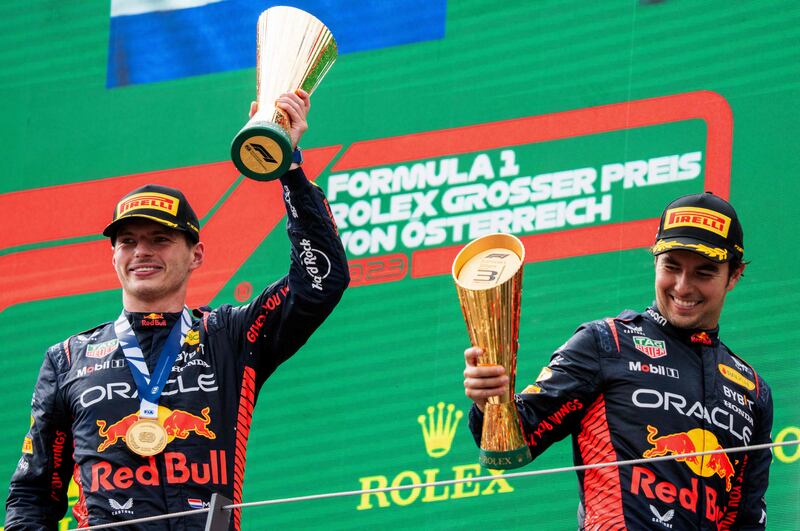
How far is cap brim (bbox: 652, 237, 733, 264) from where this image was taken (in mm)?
2805

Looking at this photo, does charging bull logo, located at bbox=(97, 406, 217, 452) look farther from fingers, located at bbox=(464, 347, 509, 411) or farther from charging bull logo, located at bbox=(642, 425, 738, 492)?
charging bull logo, located at bbox=(642, 425, 738, 492)

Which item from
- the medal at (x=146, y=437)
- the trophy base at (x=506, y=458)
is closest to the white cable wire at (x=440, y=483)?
the trophy base at (x=506, y=458)

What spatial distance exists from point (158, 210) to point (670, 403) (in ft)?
3.62

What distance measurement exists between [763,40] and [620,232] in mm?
649

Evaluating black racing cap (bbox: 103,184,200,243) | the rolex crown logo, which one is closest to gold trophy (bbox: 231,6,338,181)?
black racing cap (bbox: 103,184,200,243)

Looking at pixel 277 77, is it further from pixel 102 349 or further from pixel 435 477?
pixel 435 477

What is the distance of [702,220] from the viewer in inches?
112

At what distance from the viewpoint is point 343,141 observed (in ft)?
14.8

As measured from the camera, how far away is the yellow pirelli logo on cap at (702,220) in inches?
112

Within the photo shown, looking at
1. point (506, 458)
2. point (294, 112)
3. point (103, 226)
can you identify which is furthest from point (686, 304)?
point (103, 226)

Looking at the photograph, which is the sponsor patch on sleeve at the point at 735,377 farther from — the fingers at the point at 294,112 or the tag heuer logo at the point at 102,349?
the tag heuer logo at the point at 102,349

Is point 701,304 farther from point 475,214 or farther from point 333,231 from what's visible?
point 475,214

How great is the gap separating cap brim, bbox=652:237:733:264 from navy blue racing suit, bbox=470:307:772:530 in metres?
0.15

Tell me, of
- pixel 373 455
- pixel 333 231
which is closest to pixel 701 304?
pixel 333 231
